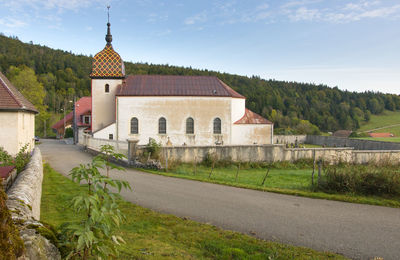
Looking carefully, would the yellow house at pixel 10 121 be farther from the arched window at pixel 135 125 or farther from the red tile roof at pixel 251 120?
the red tile roof at pixel 251 120

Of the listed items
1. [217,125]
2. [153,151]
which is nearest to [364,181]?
[153,151]

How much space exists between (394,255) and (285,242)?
2.15m

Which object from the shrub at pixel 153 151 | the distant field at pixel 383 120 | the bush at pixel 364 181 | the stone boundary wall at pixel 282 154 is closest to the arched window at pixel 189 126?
the stone boundary wall at pixel 282 154

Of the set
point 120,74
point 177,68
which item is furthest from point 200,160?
point 177,68

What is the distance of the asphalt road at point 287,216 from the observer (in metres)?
6.06

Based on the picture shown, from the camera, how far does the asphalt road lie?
6055 millimetres

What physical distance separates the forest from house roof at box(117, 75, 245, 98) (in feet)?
129

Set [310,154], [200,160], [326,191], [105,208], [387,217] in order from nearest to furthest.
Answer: [105,208] < [387,217] < [326,191] < [200,160] < [310,154]

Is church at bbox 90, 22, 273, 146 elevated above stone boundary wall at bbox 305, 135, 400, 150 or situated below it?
above

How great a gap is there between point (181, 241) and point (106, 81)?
2884 cm

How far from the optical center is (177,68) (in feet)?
341

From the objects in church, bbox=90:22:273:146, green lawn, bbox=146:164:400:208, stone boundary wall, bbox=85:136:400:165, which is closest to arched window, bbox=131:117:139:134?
church, bbox=90:22:273:146

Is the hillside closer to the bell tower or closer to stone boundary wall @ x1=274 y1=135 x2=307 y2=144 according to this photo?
stone boundary wall @ x1=274 y1=135 x2=307 y2=144

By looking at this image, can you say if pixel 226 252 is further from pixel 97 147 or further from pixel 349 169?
pixel 97 147
